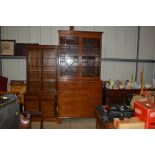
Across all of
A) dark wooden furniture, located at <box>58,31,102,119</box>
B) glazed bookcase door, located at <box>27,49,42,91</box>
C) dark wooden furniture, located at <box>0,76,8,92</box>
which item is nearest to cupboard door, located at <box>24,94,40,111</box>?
glazed bookcase door, located at <box>27,49,42,91</box>

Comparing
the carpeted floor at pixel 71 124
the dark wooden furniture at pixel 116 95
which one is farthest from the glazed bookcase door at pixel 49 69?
the dark wooden furniture at pixel 116 95

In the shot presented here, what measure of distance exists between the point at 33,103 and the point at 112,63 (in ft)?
8.69

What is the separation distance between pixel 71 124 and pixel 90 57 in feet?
5.66

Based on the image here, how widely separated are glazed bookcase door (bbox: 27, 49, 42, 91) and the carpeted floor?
890 millimetres

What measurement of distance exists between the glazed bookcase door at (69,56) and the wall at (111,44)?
88 centimetres

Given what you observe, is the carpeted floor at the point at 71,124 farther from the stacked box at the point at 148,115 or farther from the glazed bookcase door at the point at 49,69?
the stacked box at the point at 148,115

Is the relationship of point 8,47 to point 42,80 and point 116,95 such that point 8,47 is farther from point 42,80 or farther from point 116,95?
point 116,95

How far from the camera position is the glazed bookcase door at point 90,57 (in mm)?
4027

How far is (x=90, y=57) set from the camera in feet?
13.6

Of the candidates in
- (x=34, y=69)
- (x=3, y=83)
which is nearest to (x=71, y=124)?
(x=34, y=69)

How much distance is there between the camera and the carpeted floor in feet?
11.9

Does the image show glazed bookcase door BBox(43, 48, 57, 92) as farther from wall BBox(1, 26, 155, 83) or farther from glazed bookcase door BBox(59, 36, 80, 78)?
wall BBox(1, 26, 155, 83)

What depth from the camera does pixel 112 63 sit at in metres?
5.02
